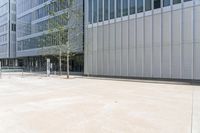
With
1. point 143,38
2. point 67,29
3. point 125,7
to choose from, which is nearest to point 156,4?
point 143,38

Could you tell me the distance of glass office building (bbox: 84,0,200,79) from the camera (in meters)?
23.2

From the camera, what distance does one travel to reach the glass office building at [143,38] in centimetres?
2316

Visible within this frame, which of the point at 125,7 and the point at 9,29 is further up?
the point at 9,29

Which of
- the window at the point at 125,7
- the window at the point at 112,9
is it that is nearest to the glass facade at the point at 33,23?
the window at the point at 112,9

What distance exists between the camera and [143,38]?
2711 centimetres

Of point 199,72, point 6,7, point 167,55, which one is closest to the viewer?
point 199,72

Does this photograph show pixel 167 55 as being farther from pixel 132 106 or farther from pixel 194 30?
pixel 132 106

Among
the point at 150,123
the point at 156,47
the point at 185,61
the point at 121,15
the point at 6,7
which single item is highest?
the point at 6,7

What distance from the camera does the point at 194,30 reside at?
74.4 feet

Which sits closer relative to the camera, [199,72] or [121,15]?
[199,72]

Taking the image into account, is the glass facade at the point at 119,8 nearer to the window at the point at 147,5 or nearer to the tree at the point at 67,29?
the window at the point at 147,5

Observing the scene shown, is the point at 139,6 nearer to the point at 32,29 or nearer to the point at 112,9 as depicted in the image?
the point at 112,9

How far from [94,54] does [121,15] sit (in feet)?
25.4

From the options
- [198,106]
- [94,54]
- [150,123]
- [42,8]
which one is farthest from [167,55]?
[42,8]
